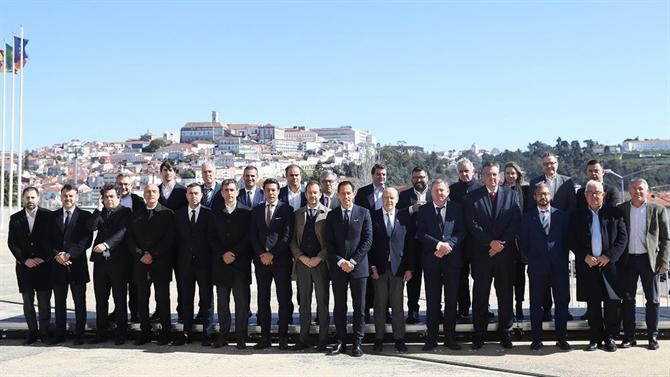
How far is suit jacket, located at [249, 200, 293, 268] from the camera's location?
7691mm

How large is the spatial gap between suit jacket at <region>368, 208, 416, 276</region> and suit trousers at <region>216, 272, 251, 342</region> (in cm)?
145

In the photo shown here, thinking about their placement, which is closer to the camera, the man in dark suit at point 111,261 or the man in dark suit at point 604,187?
the man in dark suit at point 604,187

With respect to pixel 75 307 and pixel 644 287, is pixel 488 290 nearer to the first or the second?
pixel 644 287

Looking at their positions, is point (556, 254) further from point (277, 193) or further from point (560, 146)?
point (560, 146)

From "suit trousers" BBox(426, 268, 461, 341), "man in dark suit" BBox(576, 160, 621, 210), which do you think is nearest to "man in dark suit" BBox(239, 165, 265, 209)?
"suit trousers" BBox(426, 268, 461, 341)

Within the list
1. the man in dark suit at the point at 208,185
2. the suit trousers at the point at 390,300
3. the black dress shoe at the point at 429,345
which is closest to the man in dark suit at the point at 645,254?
the black dress shoe at the point at 429,345

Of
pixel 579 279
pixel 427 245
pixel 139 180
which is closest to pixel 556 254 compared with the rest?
pixel 579 279

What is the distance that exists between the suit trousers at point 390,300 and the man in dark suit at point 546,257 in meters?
1.38

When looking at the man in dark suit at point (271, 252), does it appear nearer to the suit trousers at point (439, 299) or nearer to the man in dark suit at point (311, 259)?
the man in dark suit at point (311, 259)

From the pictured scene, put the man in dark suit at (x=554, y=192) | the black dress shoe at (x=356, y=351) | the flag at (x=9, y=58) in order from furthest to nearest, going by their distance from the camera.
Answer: the flag at (x=9, y=58) → the man in dark suit at (x=554, y=192) → the black dress shoe at (x=356, y=351)

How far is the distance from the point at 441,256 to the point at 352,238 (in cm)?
97

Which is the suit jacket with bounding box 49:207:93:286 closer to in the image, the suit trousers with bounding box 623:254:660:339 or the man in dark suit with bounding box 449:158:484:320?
the man in dark suit with bounding box 449:158:484:320

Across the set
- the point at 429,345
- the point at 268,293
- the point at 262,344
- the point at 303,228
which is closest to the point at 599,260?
the point at 429,345

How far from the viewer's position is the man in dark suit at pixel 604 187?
7961 mm
